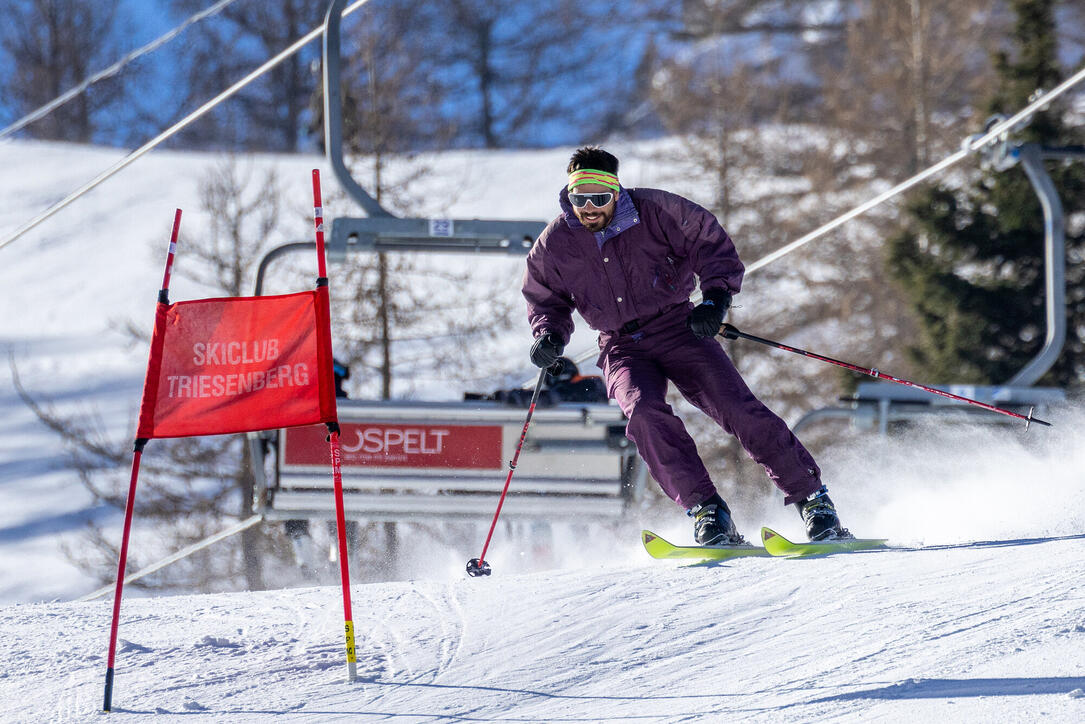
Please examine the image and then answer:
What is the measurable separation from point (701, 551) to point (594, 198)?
4.82 feet

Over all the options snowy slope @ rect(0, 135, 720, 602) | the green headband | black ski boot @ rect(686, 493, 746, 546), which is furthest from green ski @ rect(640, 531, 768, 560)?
snowy slope @ rect(0, 135, 720, 602)

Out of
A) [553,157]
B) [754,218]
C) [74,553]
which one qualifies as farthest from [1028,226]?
[553,157]

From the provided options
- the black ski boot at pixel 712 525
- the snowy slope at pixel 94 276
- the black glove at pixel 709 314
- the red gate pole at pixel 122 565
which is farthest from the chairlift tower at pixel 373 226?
the snowy slope at pixel 94 276

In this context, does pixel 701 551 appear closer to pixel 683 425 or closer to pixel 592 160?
pixel 683 425

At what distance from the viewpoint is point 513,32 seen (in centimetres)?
3803

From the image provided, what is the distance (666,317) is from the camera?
16.9ft

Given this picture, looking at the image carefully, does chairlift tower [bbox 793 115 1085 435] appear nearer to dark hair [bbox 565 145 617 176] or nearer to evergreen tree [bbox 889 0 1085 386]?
dark hair [bbox 565 145 617 176]

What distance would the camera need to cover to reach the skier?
4941 millimetres

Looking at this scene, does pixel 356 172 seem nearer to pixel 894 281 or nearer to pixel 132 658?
pixel 894 281

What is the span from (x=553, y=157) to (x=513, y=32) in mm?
5593

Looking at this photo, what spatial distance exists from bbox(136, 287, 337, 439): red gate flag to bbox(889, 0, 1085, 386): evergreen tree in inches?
508

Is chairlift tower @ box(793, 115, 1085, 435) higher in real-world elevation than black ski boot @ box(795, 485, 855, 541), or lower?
higher

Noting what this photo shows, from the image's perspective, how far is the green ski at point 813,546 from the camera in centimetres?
491

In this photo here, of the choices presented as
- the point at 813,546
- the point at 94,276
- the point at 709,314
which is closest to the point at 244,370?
the point at 709,314
